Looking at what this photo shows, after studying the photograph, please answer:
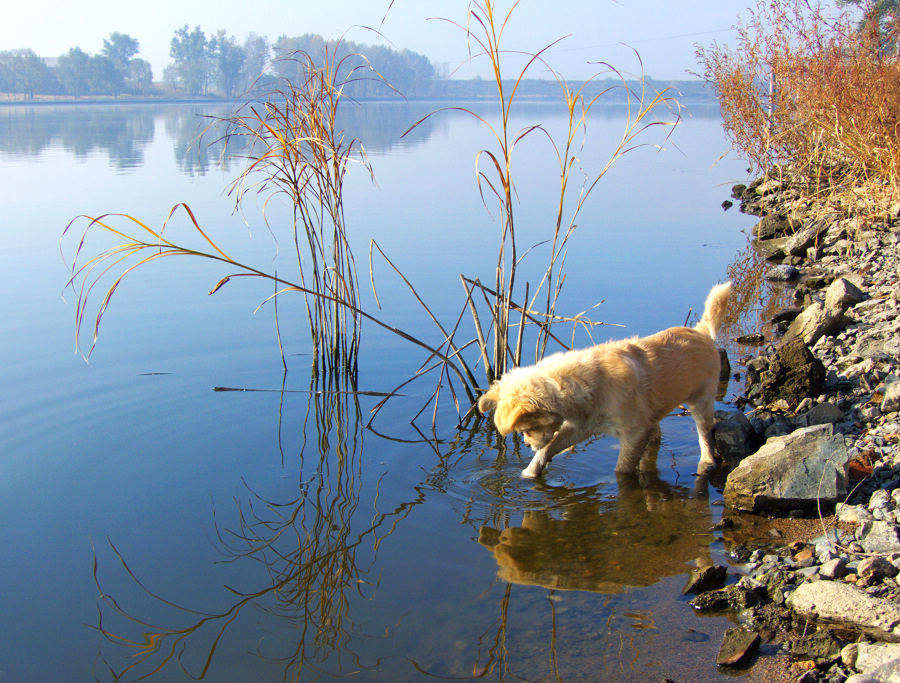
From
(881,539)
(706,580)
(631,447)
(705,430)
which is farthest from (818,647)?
(705,430)

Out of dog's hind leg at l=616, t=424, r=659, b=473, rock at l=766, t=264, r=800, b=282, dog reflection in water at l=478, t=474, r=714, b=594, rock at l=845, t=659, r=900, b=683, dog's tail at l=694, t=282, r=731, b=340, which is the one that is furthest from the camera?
rock at l=766, t=264, r=800, b=282

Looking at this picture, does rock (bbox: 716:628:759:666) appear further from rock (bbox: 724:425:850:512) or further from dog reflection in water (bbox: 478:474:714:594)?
rock (bbox: 724:425:850:512)

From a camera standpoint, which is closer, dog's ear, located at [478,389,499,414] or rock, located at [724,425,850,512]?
rock, located at [724,425,850,512]

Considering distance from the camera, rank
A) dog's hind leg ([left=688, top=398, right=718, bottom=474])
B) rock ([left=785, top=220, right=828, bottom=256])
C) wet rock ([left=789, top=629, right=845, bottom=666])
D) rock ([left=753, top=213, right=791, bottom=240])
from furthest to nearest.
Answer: rock ([left=753, top=213, right=791, bottom=240])
rock ([left=785, top=220, right=828, bottom=256])
dog's hind leg ([left=688, top=398, right=718, bottom=474])
wet rock ([left=789, top=629, right=845, bottom=666])

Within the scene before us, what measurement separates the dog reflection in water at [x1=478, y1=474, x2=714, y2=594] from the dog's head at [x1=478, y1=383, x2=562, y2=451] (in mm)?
647

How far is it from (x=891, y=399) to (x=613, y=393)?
2178 mm

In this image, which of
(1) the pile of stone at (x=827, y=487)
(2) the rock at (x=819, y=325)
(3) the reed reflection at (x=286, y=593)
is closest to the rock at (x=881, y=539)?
(1) the pile of stone at (x=827, y=487)

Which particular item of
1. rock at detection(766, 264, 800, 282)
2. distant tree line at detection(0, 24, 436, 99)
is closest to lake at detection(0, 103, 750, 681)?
rock at detection(766, 264, 800, 282)

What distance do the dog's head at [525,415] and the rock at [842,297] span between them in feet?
14.6

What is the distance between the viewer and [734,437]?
585 centimetres

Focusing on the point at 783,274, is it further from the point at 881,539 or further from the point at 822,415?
the point at 881,539

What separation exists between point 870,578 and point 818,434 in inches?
50.2

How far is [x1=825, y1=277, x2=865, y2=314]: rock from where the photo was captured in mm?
8070

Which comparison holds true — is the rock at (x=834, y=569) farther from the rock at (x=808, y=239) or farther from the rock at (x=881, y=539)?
the rock at (x=808, y=239)
